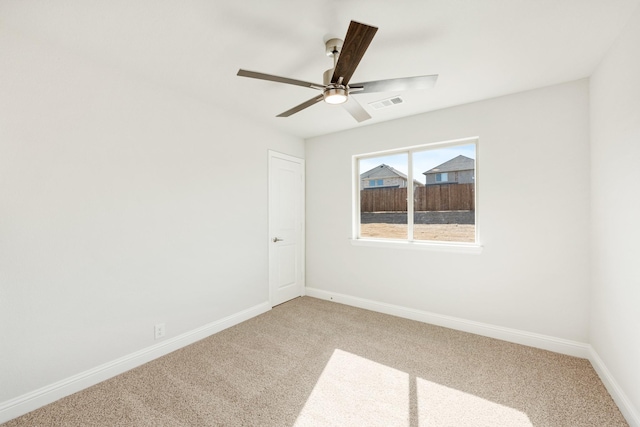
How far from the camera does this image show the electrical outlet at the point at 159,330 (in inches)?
99.1

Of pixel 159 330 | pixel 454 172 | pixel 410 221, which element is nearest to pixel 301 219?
pixel 410 221

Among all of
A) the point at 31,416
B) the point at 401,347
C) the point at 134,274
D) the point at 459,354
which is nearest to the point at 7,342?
the point at 31,416

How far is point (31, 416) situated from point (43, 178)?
1579mm

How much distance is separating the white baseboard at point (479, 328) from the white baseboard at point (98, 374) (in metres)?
1.74

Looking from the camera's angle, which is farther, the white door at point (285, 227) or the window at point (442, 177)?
the white door at point (285, 227)

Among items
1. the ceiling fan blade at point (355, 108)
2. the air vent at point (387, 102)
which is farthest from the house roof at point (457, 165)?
the ceiling fan blade at point (355, 108)

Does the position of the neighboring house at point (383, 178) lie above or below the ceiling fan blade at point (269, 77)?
below

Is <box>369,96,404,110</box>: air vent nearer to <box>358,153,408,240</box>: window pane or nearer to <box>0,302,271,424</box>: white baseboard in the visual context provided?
<box>358,153,408,240</box>: window pane

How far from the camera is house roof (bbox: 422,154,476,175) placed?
3.11 metres

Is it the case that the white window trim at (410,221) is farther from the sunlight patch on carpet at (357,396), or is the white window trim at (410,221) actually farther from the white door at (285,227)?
the sunlight patch on carpet at (357,396)

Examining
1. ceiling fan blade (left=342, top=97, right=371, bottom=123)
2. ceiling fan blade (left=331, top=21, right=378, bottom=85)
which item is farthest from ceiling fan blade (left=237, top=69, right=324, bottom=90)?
ceiling fan blade (left=342, top=97, right=371, bottom=123)

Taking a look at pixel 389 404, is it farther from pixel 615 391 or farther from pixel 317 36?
pixel 317 36

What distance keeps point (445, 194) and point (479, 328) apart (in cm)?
152

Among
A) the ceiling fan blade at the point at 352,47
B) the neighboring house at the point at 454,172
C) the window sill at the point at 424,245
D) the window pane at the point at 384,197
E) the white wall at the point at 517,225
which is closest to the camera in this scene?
the ceiling fan blade at the point at 352,47
